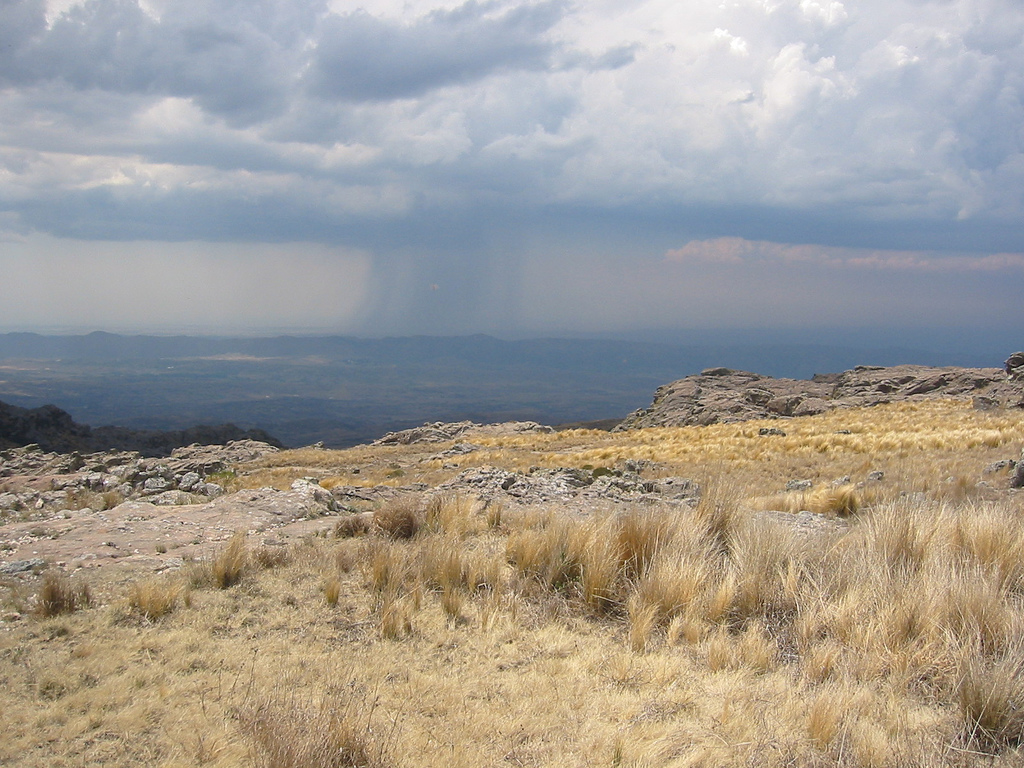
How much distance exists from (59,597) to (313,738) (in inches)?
158

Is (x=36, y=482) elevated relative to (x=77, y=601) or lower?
lower

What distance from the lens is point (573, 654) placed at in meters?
5.06

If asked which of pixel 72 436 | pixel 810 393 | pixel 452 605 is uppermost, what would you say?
pixel 452 605

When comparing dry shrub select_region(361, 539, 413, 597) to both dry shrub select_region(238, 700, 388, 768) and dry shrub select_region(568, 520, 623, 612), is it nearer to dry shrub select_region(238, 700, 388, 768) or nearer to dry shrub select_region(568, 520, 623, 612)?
dry shrub select_region(568, 520, 623, 612)

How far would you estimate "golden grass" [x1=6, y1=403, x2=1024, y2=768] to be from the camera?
12.1 ft

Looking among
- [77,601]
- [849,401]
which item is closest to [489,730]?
[77,601]

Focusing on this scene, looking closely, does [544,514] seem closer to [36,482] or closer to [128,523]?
[128,523]

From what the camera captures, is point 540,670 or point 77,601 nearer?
point 540,670

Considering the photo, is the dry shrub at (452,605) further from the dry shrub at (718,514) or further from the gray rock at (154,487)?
the gray rock at (154,487)

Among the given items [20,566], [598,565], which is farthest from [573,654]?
[20,566]

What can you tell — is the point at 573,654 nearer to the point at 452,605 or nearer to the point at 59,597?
the point at 452,605

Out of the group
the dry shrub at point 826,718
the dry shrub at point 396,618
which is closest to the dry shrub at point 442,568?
the dry shrub at point 396,618

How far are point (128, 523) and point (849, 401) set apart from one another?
47.8 metres

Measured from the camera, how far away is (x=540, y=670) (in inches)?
189
